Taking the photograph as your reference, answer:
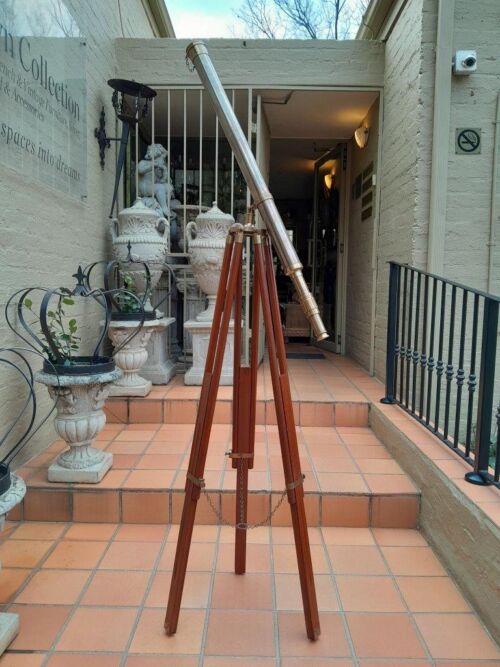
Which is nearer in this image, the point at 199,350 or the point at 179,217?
the point at 199,350

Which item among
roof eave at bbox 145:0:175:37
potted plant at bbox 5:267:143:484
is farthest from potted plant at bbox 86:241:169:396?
roof eave at bbox 145:0:175:37

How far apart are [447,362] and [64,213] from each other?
7.12 ft

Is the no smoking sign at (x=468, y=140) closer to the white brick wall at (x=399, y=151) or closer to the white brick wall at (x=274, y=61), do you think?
the white brick wall at (x=399, y=151)

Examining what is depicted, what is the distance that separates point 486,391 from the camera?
179 centimetres

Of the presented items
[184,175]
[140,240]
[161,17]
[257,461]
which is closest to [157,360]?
[140,240]

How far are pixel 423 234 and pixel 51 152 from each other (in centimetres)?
211

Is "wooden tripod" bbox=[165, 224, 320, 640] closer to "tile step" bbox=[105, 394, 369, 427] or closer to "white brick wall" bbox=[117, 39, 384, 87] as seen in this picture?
"tile step" bbox=[105, 394, 369, 427]

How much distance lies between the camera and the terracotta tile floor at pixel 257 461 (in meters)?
2.19

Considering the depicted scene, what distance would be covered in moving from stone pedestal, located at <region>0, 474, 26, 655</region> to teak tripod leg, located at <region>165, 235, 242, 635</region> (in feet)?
1.43

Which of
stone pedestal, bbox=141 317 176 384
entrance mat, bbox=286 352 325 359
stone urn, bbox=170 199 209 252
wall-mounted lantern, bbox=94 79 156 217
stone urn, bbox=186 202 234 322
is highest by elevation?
wall-mounted lantern, bbox=94 79 156 217

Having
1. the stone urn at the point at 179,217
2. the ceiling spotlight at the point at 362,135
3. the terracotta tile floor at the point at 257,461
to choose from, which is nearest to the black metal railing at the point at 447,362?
the terracotta tile floor at the point at 257,461

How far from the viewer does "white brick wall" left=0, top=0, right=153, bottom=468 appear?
7.04 feet

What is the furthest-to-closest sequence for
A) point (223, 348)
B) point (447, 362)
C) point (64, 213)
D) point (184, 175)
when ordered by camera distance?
point (184, 175) < point (64, 213) < point (447, 362) < point (223, 348)

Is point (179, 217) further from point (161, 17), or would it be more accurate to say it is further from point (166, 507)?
point (166, 507)
